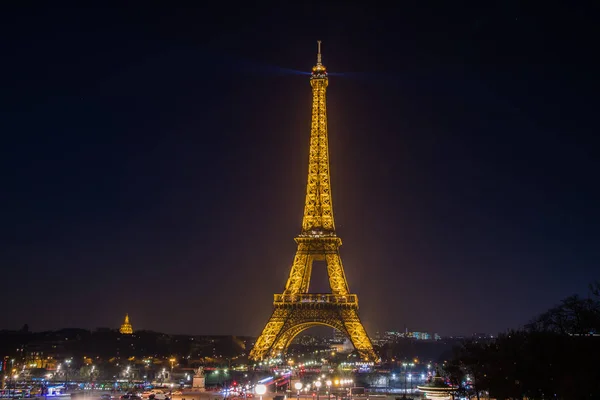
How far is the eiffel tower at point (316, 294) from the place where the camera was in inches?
2657

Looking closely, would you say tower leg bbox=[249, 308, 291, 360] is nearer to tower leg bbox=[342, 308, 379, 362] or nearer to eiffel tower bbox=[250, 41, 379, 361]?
eiffel tower bbox=[250, 41, 379, 361]

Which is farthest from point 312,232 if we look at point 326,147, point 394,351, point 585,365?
point 394,351

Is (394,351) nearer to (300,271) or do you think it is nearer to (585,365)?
(300,271)

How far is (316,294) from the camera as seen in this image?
6869cm

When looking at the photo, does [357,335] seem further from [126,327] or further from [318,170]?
[126,327]

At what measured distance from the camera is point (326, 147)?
73.6m

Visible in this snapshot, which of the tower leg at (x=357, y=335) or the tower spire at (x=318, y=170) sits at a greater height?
the tower spire at (x=318, y=170)

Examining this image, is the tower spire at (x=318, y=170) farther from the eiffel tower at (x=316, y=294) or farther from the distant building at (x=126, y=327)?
the distant building at (x=126, y=327)

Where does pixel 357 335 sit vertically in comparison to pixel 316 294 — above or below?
below

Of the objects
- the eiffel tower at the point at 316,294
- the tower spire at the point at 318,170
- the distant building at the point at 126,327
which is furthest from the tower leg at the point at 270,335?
the distant building at the point at 126,327

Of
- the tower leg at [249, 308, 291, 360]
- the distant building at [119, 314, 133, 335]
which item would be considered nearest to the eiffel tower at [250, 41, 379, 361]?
the tower leg at [249, 308, 291, 360]

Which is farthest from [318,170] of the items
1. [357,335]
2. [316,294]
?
[357,335]

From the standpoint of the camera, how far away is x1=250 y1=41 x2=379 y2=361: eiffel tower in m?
67.5

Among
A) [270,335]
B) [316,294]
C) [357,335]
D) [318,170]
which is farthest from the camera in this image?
[318,170]
